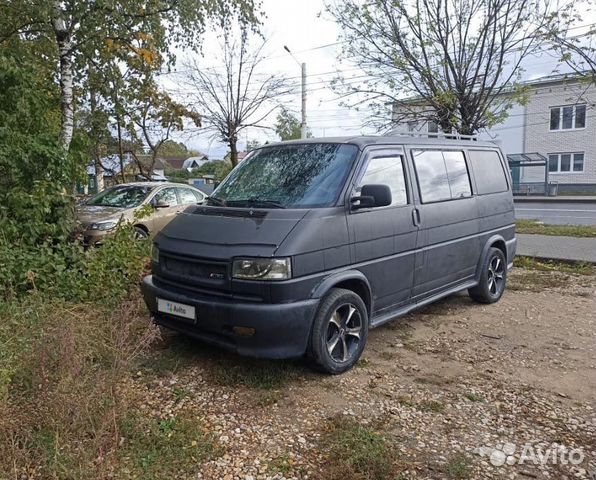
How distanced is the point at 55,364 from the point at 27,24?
6.36 meters

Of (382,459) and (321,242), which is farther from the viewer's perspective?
(321,242)

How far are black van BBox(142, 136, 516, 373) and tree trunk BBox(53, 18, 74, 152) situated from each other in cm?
365

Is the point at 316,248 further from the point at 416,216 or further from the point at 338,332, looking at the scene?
the point at 416,216

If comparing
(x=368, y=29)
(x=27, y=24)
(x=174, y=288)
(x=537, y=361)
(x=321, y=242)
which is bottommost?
(x=537, y=361)

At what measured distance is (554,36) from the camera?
30.0ft

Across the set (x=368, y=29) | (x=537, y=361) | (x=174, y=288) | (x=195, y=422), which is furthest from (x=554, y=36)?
(x=195, y=422)

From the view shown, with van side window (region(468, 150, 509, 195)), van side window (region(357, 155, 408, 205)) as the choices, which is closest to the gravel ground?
van side window (region(357, 155, 408, 205))

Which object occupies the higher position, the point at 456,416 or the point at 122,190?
the point at 122,190

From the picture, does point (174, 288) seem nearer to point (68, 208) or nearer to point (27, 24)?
point (68, 208)

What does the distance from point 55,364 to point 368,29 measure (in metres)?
9.87

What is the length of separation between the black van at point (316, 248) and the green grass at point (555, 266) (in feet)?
12.4

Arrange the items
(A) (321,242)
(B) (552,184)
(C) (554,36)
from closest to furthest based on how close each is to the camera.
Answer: (A) (321,242), (C) (554,36), (B) (552,184)

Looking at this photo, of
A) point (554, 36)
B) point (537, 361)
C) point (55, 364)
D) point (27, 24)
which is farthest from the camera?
point (554, 36)

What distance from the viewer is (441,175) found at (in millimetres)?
5379
